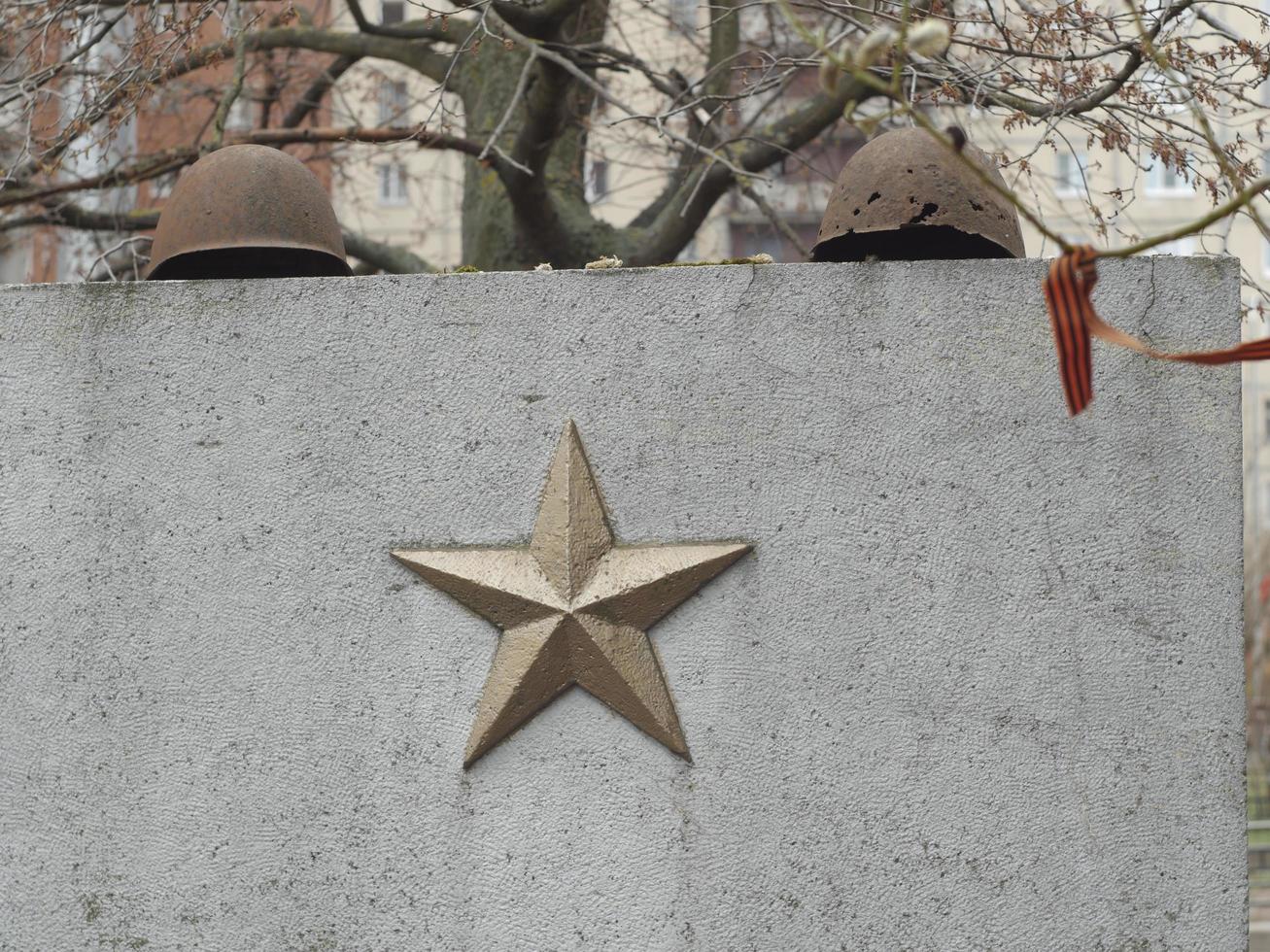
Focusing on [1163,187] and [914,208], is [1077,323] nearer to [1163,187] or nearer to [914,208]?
[914,208]

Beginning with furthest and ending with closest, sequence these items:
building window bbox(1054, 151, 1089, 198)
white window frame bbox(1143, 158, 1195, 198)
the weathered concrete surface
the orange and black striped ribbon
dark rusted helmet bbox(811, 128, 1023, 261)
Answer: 1. white window frame bbox(1143, 158, 1195, 198)
2. building window bbox(1054, 151, 1089, 198)
3. dark rusted helmet bbox(811, 128, 1023, 261)
4. the weathered concrete surface
5. the orange and black striped ribbon

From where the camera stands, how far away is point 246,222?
3.25 metres

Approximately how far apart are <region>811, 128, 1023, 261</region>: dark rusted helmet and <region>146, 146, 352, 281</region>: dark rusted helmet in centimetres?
120

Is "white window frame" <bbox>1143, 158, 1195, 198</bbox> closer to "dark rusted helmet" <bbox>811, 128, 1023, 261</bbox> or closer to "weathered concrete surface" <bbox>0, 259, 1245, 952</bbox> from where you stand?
"dark rusted helmet" <bbox>811, 128, 1023, 261</bbox>

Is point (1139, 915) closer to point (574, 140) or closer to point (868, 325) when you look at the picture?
point (868, 325)

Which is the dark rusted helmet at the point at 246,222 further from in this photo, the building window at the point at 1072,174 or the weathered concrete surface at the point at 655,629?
the building window at the point at 1072,174

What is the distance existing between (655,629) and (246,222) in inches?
51.9

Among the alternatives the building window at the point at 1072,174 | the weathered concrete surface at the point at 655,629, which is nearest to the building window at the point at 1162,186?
the building window at the point at 1072,174

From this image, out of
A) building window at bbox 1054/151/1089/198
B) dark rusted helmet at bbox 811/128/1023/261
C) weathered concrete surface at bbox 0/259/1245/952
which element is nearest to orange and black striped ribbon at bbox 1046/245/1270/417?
weathered concrete surface at bbox 0/259/1245/952

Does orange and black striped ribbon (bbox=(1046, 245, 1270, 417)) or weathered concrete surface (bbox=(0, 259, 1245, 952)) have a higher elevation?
orange and black striped ribbon (bbox=(1046, 245, 1270, 417))

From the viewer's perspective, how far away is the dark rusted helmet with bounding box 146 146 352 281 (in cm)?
326

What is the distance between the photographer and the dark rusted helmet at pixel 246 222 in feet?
10.7

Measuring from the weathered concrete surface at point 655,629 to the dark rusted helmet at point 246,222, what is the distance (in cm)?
19

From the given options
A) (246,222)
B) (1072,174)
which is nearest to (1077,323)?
(246,222)
